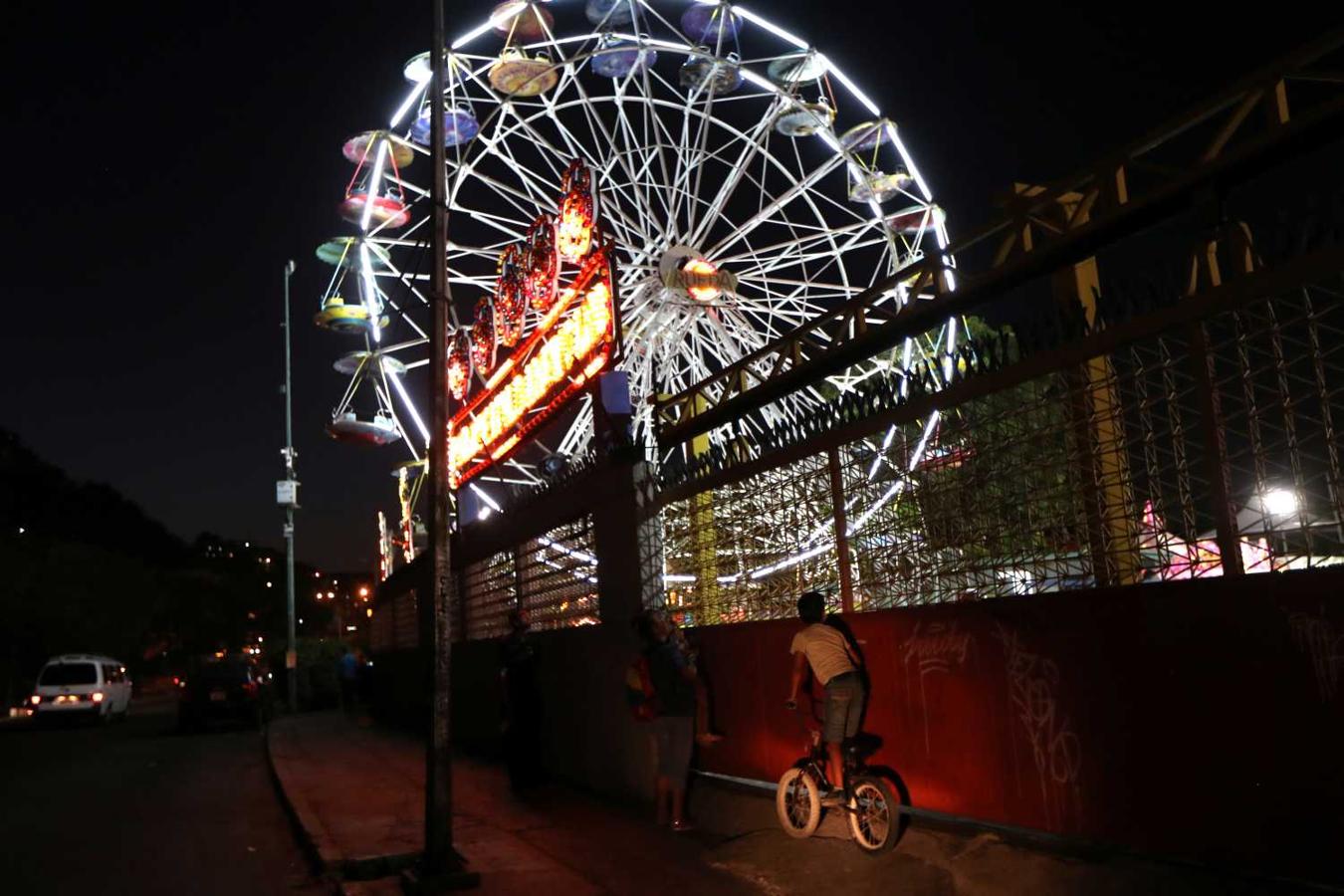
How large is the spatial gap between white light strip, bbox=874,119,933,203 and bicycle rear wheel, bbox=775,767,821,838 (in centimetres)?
1461

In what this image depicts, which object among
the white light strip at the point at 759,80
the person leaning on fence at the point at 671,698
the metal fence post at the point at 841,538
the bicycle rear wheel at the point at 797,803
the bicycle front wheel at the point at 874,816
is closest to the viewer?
the bicycle front wheel at the point at 874,816

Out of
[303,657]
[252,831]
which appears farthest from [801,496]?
[303,657]

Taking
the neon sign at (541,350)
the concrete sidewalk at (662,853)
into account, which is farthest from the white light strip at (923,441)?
the neon sign at (541,350)

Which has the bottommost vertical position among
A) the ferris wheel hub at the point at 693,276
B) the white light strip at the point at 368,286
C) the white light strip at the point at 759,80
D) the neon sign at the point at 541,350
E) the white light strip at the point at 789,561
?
the white light strip at the point at 789,561

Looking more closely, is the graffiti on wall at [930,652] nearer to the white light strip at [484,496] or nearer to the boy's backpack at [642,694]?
the boy's backpack at [642,694]

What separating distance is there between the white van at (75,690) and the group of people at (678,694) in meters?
21.5

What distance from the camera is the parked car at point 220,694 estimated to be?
25.0 m

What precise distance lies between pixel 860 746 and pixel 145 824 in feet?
25.4

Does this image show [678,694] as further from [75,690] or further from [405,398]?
[75,690]

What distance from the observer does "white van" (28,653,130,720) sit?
94.8 feet

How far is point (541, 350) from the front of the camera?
52.2 ft

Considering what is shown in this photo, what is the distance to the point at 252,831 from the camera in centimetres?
1094

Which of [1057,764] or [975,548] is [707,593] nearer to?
[975,548]

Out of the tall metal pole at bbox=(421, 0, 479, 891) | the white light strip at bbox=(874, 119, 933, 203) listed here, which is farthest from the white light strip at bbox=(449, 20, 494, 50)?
the tall metal pole at bbox=(421, 0, 479, 891)
